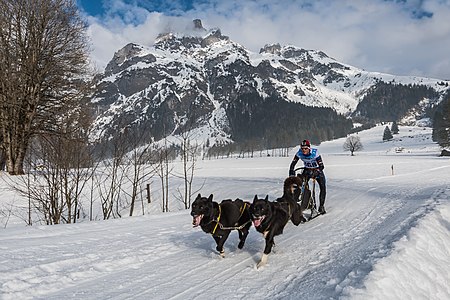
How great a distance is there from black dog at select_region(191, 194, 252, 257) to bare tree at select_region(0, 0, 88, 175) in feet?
48.0

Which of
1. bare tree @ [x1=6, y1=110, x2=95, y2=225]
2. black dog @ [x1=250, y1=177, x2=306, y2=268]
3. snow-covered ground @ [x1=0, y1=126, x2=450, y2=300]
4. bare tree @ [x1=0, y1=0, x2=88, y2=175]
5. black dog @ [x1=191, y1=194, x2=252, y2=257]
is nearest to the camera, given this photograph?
snow-covered ground @ [x1=0, y1=126, x2=450, y2=300]

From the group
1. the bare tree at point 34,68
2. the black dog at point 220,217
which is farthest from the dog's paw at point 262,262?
the bare tree at point 34,68

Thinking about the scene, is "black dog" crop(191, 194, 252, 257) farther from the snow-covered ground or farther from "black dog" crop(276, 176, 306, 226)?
"black dog" crop(276, 176, 306, 226)

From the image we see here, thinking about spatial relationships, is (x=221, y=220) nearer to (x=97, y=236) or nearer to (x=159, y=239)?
(x=159, y=239)

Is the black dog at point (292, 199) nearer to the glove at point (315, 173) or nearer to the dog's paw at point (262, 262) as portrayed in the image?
the dog's paw at point (262, 262)

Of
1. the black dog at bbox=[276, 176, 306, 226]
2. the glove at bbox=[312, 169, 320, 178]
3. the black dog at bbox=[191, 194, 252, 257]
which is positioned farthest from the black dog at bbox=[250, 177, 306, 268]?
the glove at bbox=[312, 169, 320, 178]

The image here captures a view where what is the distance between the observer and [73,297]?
465cm

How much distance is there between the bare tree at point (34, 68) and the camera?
17250 millimetres

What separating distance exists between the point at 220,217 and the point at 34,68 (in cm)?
1650

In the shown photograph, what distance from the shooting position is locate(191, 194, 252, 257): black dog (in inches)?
226

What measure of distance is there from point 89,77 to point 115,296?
17.9m

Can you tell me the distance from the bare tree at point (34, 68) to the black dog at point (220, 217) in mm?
14628

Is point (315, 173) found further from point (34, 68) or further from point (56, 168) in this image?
point (34, 68)

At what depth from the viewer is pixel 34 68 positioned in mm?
17859
